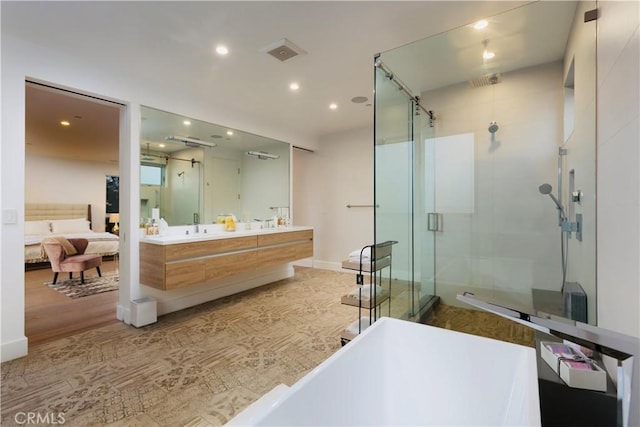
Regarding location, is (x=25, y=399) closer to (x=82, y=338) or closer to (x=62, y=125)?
(x=82, y=338)

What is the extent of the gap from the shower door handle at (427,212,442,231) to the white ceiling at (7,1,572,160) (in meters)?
1.62

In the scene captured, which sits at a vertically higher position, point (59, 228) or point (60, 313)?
point (59, 228)

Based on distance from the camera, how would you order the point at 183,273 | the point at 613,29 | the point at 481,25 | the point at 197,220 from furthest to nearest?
1. the point at 197,220
2. the point at 183,273
3. the point at 481,25
4. the point at 613,29

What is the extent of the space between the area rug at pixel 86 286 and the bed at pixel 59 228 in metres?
1.11

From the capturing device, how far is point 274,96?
3484mm

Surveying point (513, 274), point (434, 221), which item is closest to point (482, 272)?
point (513, 274)

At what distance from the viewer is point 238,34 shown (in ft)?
7.27

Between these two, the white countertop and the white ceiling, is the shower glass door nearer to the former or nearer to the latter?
the white ceiling

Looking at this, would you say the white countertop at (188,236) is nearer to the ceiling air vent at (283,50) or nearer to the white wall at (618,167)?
the ceiling air vent at (283,50)

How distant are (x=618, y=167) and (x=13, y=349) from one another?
395cm

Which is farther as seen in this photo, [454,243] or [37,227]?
[37,227]

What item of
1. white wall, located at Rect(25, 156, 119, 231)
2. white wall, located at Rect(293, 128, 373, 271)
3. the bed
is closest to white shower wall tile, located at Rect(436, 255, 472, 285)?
white wall, located at Rect(293, 128, 373, 271)

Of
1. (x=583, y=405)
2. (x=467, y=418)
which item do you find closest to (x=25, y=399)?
(x=467, y=418)

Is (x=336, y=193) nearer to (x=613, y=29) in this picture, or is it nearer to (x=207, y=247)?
(x=207, y=247)
